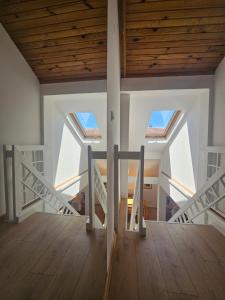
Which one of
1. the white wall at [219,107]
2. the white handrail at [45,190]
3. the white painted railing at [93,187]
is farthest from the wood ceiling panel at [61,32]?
the white wall at [219,107]

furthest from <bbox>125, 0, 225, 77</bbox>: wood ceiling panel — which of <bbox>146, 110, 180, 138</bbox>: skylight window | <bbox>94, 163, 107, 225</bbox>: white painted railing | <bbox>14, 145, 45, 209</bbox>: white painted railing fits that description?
<bbox>14, 145, 45, 209</bbox>: white painted railing

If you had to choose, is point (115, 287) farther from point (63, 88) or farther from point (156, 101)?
point (156, 101)

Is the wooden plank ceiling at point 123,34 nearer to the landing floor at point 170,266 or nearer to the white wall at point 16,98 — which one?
the white wall at point 16,98

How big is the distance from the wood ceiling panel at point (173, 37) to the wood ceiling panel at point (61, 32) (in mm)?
335

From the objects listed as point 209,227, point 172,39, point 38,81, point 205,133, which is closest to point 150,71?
point 172,39

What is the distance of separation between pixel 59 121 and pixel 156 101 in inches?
64.0

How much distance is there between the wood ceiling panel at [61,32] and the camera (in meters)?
1.40

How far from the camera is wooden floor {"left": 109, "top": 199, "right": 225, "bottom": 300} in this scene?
0.92 metres

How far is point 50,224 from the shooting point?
5.26ft

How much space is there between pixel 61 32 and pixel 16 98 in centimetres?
92

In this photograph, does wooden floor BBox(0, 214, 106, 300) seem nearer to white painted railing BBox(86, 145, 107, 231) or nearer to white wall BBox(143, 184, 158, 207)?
white painted railing BBox(86, 145, 107, 231)

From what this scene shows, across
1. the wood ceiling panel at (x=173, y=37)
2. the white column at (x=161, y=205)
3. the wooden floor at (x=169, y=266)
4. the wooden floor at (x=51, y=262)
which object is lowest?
the white column at (x=161, y=205)

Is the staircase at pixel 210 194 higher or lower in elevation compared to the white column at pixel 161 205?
higher

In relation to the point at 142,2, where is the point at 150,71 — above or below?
below
